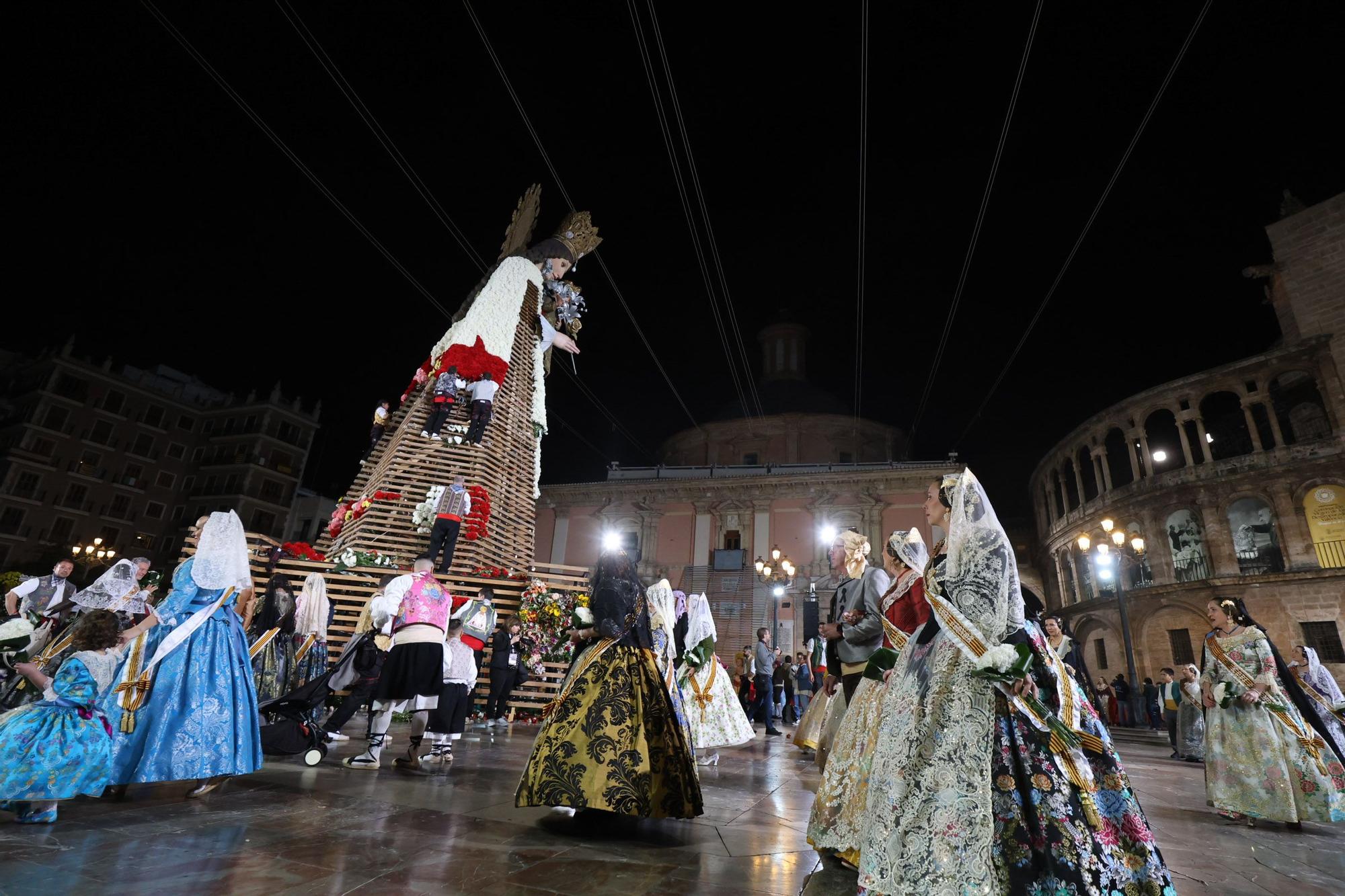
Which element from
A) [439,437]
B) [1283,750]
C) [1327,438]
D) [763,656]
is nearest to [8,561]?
[439,437]

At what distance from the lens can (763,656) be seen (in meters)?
11.8

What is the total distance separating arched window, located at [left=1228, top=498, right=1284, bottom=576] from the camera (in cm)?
2259

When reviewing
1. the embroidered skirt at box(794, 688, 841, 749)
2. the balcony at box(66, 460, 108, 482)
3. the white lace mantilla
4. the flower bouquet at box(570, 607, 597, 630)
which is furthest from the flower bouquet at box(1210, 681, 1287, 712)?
the balcony at box(66, 460, 108, 482)

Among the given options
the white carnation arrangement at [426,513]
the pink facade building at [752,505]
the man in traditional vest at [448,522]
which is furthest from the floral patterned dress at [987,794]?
the pink facade building at [752,505]

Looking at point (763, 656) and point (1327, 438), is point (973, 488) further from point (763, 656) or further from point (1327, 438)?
point (1327, 438)

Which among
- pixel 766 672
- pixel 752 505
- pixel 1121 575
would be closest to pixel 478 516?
pixel 766 672

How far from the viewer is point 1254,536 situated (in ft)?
76.8

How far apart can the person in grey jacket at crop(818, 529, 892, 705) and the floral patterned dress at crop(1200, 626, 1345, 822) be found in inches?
125

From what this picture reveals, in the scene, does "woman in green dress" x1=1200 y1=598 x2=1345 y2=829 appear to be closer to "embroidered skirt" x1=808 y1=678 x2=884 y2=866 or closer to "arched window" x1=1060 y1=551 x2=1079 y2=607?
"embroidered skirt" x1=808 y1=678 x2=884 y2=866

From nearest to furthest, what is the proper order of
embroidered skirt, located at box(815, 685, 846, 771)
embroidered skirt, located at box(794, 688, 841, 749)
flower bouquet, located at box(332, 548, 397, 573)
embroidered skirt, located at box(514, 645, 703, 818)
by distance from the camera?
embroidered skirt, located at box(514, 645, 703, 818)
embroidered skirt, located at box(815, 685, 846, 771)
embroidered skirt, located at box(794, 688, 841, 749)
flower bouquet, located at box(332, 548, 397, 573)

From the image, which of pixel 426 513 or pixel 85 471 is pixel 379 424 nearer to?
pixel 426 513

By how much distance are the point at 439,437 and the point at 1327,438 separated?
1122 inches

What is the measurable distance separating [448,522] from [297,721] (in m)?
5.79

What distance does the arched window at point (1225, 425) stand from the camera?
25.9m
